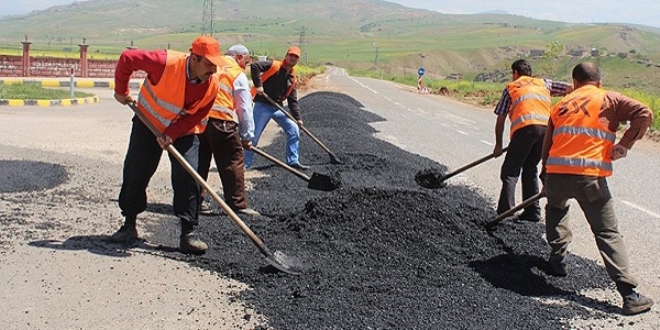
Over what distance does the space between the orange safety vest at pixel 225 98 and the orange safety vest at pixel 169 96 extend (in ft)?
4.61

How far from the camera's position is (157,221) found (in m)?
6.85

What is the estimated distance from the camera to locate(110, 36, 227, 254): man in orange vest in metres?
5.39

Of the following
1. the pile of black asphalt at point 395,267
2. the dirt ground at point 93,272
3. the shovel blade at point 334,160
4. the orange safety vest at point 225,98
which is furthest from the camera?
the shovel blade at point 334,160

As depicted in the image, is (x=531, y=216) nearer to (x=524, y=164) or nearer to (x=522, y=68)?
(x=524, y=164)

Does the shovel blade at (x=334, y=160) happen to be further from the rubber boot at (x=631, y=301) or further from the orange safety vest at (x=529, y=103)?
the rubber boot at (x=631, y=301)

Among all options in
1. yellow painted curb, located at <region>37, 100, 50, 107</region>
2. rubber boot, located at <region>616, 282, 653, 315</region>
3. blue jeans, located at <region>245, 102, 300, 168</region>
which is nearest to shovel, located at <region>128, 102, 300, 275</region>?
rubber boot, located at <region>616, 282, 653, 315</region>

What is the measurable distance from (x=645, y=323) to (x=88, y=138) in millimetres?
10404

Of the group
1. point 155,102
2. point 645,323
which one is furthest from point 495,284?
point 155,102

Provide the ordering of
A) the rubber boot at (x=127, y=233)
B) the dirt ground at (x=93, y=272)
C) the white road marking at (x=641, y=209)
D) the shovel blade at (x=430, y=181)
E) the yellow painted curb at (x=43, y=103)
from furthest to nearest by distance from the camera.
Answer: the yellow painted curb at (x=43, y=103)
the shovel blade at (x=430, y=181)
the white road marking at (x=641, y=209)
the rubber boot at (x=127, y=233)
the dirt ground at (x=93, y=272)

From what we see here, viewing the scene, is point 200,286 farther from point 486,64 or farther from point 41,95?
point 486,64

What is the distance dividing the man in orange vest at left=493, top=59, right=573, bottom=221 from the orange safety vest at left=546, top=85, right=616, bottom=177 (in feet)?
6.80

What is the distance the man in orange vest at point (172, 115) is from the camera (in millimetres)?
5387

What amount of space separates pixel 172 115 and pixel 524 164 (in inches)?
A: 151

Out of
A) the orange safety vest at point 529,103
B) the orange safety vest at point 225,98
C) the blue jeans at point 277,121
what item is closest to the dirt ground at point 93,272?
the orange safety vest at point 225,98
